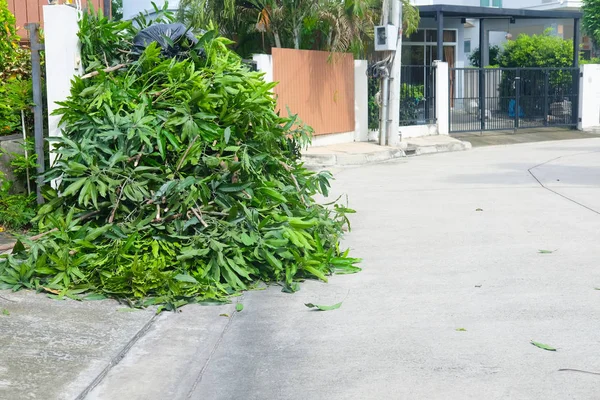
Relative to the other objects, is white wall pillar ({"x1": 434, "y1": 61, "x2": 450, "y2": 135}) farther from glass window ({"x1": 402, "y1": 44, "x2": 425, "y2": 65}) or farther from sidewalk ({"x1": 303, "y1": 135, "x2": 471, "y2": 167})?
glass window ({"x1": 402, "y1": 44, "x2": 425, "y2": 65})

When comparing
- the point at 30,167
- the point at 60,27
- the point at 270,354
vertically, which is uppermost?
the point at 60,27

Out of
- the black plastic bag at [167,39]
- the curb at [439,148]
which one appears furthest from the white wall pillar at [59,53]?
the curb at [439,148]

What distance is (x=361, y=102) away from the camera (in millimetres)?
21469

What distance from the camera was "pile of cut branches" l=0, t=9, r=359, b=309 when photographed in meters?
6.38

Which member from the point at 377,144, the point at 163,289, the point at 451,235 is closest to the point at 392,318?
the point at 163,289

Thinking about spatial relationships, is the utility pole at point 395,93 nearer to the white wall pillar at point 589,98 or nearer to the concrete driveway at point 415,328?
the white wall pillar at point 589,98

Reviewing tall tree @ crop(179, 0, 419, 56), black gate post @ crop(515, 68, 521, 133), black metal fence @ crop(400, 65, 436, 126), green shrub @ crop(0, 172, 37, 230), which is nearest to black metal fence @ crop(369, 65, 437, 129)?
black metal fence @ crop(400, 65, 436, 126)

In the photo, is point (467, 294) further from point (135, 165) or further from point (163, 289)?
point (135, 165)

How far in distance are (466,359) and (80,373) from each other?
219cm

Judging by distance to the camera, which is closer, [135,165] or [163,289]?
[163,289]

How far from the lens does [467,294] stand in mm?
6578

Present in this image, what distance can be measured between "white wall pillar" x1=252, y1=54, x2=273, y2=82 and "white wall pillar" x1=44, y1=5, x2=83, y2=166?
9958 millimetres

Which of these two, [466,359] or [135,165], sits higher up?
[135,165]

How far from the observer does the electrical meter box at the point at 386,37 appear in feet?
64.5
